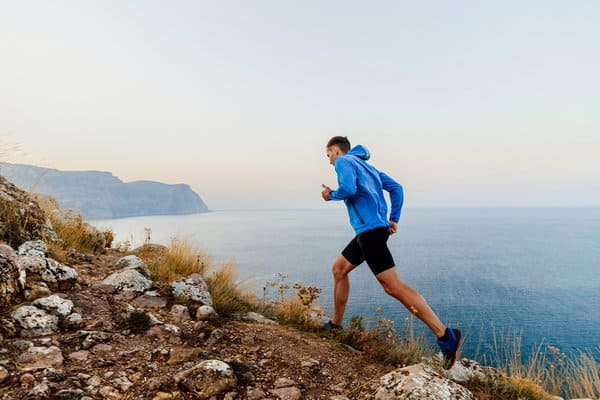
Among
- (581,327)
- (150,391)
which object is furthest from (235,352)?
(581,327)

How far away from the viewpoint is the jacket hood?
387cm

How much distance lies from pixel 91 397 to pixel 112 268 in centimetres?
370

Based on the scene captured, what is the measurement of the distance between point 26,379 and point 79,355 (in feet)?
1.73

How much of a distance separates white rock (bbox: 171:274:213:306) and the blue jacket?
2410mm

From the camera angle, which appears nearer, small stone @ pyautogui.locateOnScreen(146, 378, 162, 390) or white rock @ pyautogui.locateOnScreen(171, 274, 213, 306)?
small stone @ pyautogui.locateOnScreen(146, 378, 162, 390)

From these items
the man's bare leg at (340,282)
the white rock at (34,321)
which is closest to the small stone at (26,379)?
the white rock at (34,321)

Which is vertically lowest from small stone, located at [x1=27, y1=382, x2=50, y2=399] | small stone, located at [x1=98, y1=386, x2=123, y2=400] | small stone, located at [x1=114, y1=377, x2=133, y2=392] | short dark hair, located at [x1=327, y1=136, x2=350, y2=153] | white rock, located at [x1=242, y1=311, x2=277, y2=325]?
white rock, located at [x1=242, y1=311, x2=277, y2=325]

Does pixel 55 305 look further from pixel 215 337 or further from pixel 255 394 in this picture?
pixel 255 394

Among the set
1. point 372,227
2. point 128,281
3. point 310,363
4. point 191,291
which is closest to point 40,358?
point 128,281

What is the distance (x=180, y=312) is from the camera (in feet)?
12.9

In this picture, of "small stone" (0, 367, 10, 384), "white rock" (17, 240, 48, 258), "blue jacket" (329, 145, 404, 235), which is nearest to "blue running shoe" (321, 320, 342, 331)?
"blue jacket" (329, 145, 404, 235)

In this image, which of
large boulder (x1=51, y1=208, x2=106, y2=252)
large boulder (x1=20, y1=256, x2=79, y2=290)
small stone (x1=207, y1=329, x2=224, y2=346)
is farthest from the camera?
large boulder (x1=51, y1=208, x2=106, y2=252)

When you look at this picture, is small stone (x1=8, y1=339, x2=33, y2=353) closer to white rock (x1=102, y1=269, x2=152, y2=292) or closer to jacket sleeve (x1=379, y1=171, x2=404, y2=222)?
white rock (x1=102, y1=269, x2=152, y2=292)

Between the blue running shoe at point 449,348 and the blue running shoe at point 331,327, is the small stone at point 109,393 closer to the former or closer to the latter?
the blue running shoe at point 331,327
